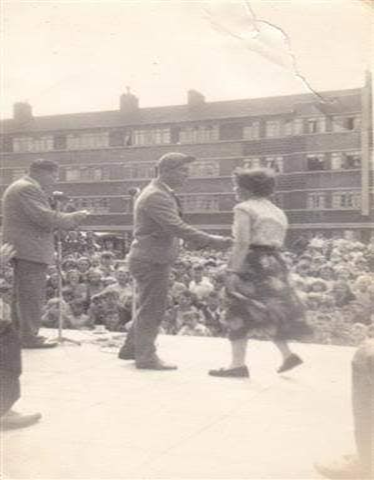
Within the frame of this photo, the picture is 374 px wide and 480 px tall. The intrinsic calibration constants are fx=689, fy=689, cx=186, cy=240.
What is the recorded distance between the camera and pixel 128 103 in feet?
7.05

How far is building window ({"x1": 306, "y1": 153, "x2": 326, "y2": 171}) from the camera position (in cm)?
210

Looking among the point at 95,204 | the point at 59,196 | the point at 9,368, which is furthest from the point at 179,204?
the point at 9,368

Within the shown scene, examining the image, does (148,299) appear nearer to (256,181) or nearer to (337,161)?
(256,181)

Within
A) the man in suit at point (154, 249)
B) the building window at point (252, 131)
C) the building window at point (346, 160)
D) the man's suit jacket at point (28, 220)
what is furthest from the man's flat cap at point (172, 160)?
the building window at point (346, 160)

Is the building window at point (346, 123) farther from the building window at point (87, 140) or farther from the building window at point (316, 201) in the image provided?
the building window at point (87, 140)

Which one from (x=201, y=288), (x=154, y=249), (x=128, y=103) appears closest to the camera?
(x=128, y=103)

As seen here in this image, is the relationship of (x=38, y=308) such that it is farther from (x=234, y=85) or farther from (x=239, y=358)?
(x=234, y=85)

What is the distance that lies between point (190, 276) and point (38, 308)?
1.06 m

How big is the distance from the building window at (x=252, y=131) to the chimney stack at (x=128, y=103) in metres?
0.35

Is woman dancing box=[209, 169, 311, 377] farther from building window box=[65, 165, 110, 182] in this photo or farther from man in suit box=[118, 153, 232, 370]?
building window box=[65, 165, 110, 182]

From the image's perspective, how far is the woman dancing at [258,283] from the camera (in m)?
2.30

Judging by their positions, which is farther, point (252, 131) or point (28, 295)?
point (28, 295)

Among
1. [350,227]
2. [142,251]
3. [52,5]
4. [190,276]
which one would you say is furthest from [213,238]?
[190,276]

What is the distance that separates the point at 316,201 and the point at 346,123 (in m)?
0.39
